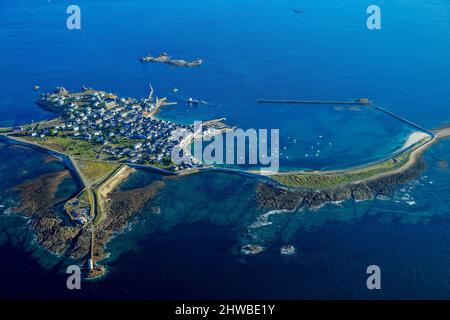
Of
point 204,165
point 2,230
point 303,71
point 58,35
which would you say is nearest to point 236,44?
point 303,71

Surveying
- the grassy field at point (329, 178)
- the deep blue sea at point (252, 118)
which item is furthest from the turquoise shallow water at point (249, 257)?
the grassy field at point (329, 178)

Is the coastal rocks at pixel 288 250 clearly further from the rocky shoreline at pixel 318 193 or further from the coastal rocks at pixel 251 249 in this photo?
the rocky shoreline at pixel 318 193

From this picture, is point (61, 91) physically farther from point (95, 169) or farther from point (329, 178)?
point (329, 178)

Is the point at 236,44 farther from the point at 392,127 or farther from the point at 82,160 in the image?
the point at 82,160

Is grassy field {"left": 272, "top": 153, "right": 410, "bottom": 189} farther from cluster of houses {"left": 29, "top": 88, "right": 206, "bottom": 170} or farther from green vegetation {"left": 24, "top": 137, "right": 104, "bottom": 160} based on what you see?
green vegetation {"left": 24, "top": 137, "right": 104, "bottom": 160}

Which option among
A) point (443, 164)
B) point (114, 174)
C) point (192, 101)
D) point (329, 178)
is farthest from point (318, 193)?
point (192, 101)
